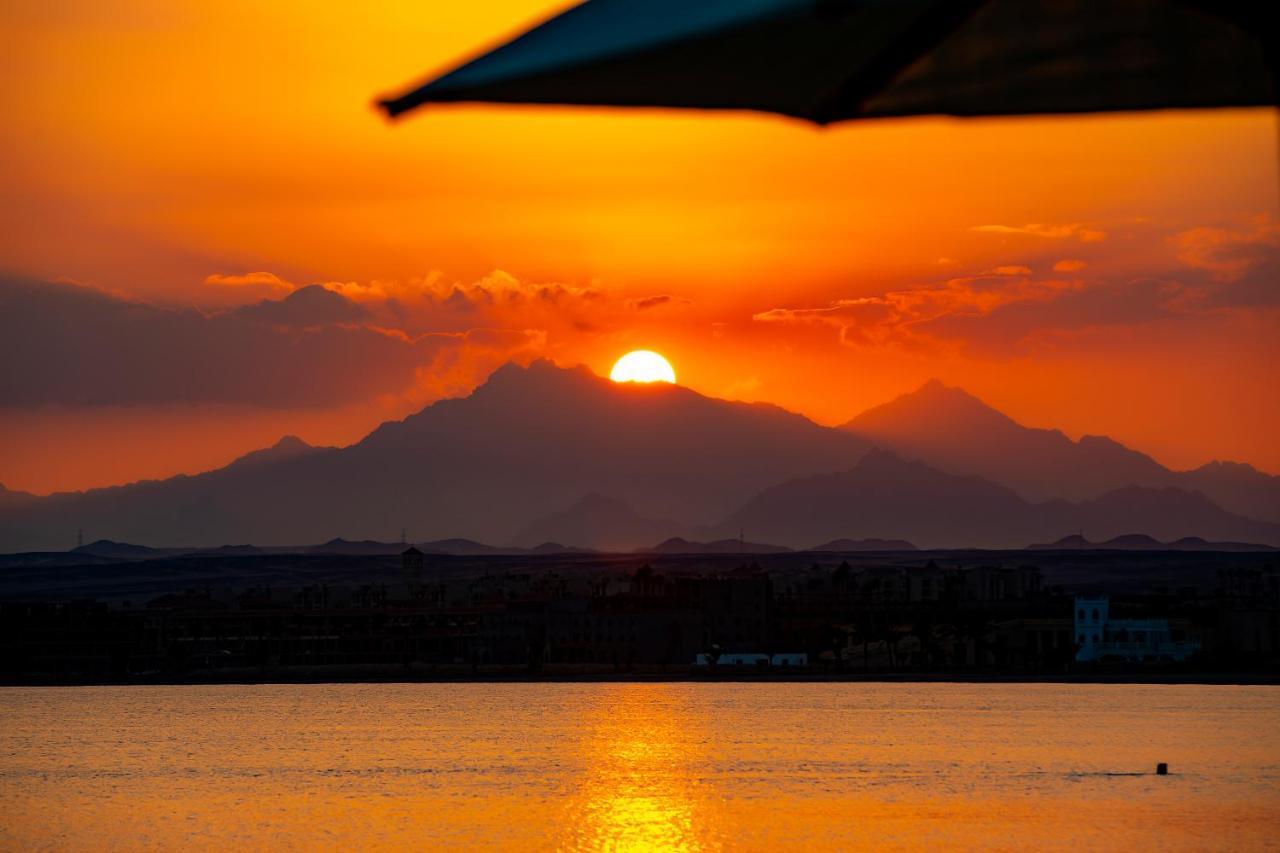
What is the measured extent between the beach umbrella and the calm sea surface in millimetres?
51110

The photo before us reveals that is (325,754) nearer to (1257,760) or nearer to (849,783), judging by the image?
(849,783)

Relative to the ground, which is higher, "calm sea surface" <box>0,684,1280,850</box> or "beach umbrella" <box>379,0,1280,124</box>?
"beach umbrella" <box>379,0,1280,124</box>

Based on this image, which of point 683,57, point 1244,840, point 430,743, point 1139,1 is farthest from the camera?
point 430,743

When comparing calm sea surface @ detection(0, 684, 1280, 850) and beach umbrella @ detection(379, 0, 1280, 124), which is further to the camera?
calm sea surface @ detection(0, 684, 1280, 850)

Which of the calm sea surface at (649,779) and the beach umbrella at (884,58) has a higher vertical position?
the beach umbrella at (884,58)

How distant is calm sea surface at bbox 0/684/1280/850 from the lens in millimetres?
63344

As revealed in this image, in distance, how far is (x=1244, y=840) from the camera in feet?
200

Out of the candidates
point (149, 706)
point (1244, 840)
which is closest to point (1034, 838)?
point (1244, 840)

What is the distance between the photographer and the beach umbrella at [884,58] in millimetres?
7727

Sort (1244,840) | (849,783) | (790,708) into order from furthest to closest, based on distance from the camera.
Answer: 1. (790,708)
2. (849,783)
3. (1244,840)

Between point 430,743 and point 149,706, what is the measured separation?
74.3 meters

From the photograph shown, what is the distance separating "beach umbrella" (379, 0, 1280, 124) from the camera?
773 cm

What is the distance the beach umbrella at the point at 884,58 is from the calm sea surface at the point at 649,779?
5111 centimetres

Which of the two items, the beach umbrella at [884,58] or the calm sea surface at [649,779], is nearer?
the beach umbrella at [884,58]
